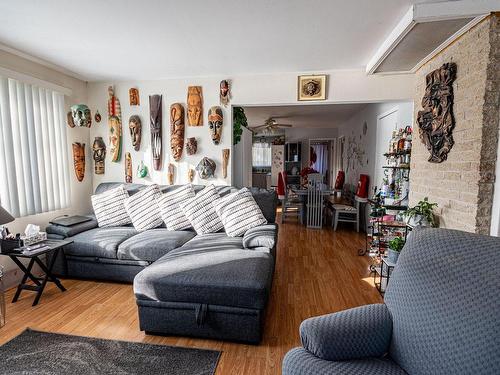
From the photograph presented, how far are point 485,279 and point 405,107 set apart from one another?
2795 millimetres

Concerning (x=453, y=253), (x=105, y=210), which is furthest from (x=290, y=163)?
(x=453, y=253)

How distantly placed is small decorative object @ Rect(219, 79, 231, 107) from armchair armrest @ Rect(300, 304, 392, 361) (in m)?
2.73

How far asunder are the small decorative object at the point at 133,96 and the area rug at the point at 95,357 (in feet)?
8.86

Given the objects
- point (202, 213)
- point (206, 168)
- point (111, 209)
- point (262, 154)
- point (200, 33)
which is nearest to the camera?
point (200, 33)

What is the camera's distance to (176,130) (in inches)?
132

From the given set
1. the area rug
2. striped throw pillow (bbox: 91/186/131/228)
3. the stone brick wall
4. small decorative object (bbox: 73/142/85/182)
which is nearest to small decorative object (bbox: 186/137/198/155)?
striped throw pillow (bbox: 91/186/131/228)

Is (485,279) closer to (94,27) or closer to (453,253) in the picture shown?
(453,253)

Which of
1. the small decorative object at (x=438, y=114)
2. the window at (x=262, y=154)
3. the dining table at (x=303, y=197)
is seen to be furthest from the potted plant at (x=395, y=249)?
the window at (x=262, y=154)

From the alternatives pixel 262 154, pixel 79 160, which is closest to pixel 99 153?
pixel 79 160

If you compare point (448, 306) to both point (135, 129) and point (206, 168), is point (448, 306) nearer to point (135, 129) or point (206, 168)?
point (206, 168)

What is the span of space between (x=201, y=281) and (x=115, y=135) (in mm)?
2647

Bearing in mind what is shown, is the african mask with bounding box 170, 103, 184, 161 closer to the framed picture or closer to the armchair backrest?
the framed picture

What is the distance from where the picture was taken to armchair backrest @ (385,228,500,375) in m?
0.97

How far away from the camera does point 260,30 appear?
6.96 ft
